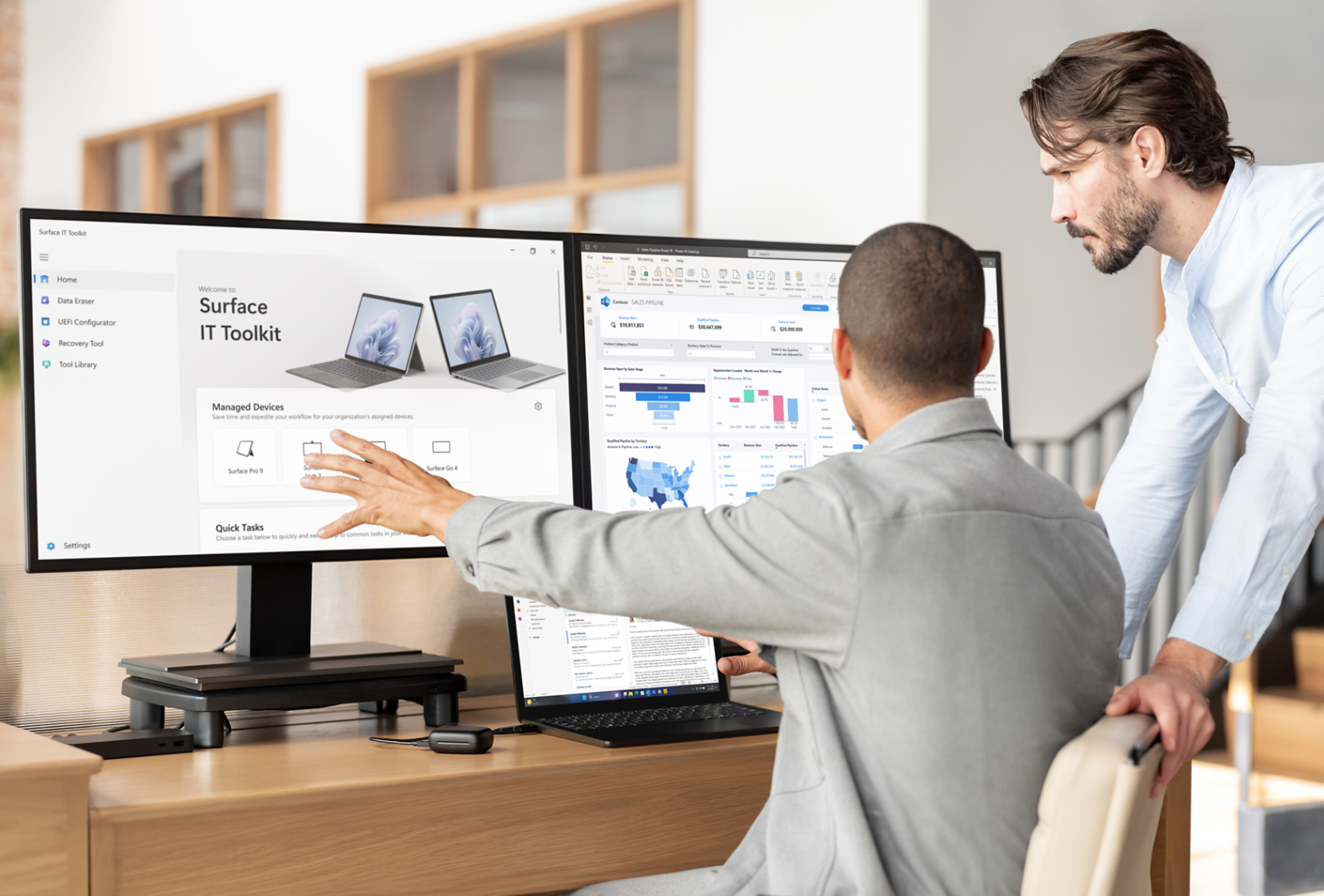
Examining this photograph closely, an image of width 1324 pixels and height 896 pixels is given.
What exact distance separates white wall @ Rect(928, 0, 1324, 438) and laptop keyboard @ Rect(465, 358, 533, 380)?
2.97 metres

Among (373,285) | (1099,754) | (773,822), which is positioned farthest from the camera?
(373,285)

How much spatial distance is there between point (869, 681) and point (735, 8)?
4396 millimetres

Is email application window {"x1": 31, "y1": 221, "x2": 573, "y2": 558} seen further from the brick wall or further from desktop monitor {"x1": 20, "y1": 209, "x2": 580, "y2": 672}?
the brick wall

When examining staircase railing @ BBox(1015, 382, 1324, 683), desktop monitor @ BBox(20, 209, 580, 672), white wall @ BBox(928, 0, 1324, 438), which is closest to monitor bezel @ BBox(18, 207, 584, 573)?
desktop monitor @ BBox(20, 209, 580, 672)

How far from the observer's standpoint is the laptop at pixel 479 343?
160 cm

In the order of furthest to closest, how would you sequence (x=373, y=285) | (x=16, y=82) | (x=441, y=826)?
(x=16, y=82) → (x=373, y=285) → (x=441, y=826)

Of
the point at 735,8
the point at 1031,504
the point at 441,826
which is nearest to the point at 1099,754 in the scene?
the point at 1031,504

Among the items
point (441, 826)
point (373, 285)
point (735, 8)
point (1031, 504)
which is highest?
point (735, 8)

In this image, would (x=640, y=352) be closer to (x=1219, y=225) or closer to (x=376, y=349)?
(x=376, y=349)

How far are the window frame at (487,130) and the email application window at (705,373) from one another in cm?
351

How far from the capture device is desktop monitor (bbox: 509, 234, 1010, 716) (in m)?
1.62

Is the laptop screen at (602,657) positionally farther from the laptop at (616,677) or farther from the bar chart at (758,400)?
the bar chart at (758,400)

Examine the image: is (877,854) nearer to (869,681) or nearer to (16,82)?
(869,681)

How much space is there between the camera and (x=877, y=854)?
3.44 feet
